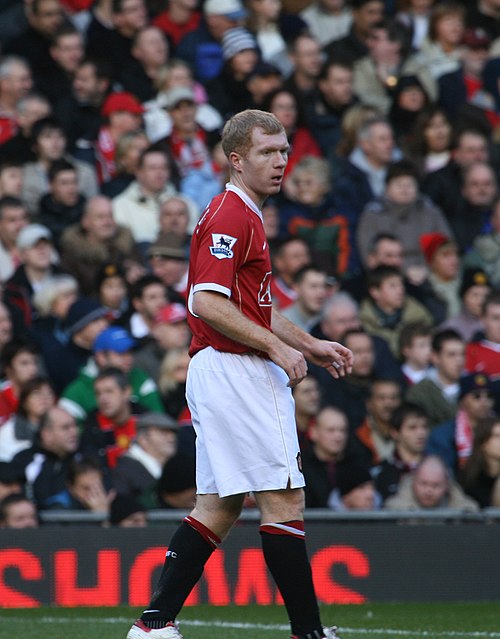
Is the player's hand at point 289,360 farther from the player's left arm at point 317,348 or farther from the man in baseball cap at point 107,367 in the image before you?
the man in baseball cap at point 107,367

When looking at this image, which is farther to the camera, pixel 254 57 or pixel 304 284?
pixel 254 57

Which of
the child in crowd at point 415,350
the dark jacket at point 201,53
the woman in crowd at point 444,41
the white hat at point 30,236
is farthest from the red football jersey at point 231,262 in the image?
the woman in crowd at point 444,41

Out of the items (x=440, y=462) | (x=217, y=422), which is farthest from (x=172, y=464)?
(x=217, y=422)

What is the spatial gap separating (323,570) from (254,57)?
18.6ft

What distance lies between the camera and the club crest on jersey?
5.92 metres

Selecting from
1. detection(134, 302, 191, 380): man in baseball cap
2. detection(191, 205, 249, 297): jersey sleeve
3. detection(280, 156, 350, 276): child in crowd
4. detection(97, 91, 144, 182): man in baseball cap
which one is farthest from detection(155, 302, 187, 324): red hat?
detection(191, 205, 249, 297): jersey sleeve

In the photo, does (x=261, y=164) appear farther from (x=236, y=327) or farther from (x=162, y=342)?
(x=162, y=342)

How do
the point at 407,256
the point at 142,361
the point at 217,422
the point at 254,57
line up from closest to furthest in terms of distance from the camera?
the point at 217,422
the point at 142,361
the point at 407,256
the point at 254,57

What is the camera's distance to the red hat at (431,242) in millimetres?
12812

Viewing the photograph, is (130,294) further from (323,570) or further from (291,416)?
(291,416)

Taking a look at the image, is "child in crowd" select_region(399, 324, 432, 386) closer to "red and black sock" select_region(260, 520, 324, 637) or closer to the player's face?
the player's face

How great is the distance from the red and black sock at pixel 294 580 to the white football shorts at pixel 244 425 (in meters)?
0.21

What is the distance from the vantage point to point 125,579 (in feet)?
31.7

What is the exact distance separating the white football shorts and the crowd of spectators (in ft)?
12.8
